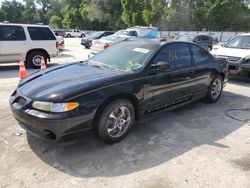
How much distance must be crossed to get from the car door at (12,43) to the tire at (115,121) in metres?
7.70

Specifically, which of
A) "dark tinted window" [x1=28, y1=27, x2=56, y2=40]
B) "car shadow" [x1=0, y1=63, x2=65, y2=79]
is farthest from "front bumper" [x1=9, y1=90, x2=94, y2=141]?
"dark tinted window" [x1=28, y1=27, x2=56, y2=40]

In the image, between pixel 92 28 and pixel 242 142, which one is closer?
pixel 242 142

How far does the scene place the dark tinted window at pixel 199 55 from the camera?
5.56 meters

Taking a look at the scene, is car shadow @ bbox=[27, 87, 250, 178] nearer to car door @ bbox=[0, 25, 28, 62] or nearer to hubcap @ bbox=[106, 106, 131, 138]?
hubcap @ bbox=[106, 106, 131, 138]

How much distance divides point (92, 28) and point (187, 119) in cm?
6436

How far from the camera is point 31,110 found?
11.7 feet

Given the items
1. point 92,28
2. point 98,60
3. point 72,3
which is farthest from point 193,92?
point 72,3

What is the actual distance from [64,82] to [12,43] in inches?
291

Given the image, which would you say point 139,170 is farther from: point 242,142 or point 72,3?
point 72,3

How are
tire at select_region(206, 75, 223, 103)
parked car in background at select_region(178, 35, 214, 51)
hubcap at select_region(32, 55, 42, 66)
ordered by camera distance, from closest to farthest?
tire at select_region(206, 75, 223, 103) < hubcap at select_region(32, 55, 42, 66) < parked car in background at select_region(178, 35, 214, 51)

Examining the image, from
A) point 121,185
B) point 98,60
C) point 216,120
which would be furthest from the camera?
point 216,120

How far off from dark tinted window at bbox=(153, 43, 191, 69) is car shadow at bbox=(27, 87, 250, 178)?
1.08 m

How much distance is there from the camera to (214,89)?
20.8ft

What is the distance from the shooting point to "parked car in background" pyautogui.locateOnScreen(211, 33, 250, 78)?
8.52m
